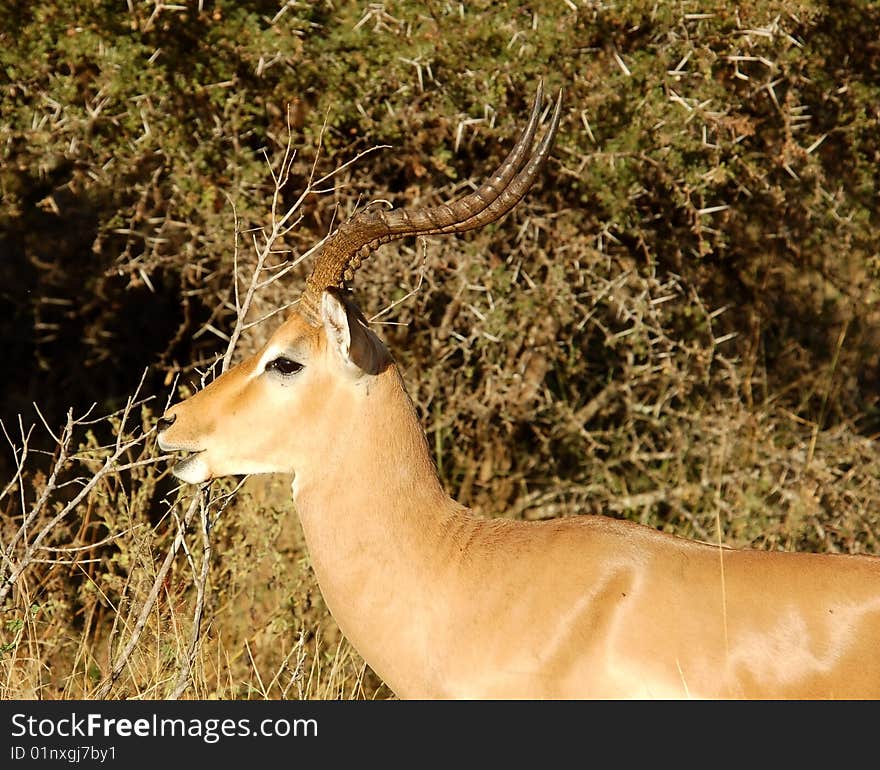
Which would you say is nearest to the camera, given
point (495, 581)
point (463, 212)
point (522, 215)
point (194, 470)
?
point (495, 581)

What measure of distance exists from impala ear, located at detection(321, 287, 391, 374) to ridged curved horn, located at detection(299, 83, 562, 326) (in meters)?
0.18

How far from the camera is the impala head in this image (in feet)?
14.8

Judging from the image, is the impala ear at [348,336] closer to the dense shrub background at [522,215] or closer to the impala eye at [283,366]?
the impala eye at [283,366]

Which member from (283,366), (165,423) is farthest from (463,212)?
(165,423)

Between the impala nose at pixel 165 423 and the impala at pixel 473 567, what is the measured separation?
0.04 feet

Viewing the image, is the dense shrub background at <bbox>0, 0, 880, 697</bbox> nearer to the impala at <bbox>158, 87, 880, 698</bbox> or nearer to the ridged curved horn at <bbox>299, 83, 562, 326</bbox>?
the impala at <bbox>158, 87, 880, 698</bbox>

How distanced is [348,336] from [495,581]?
3.25 feet

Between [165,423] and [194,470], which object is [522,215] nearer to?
[165,423]

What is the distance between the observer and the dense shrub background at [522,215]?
22.6 ft

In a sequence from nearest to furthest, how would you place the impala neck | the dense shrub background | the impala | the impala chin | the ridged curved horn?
the impala → the impala neck → the ridged curved horn → the impala chin → the dense shrub background

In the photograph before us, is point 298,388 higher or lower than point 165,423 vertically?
higher

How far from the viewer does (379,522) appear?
4445 millimetres

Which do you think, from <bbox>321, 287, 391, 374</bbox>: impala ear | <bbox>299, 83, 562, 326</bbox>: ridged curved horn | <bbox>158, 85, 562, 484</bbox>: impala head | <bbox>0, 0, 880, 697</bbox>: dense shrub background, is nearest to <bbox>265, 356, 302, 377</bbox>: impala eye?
<bbox>158, 85, 562, 484</bbox>: impala head

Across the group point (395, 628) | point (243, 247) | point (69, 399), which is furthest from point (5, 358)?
point (395, 628)
